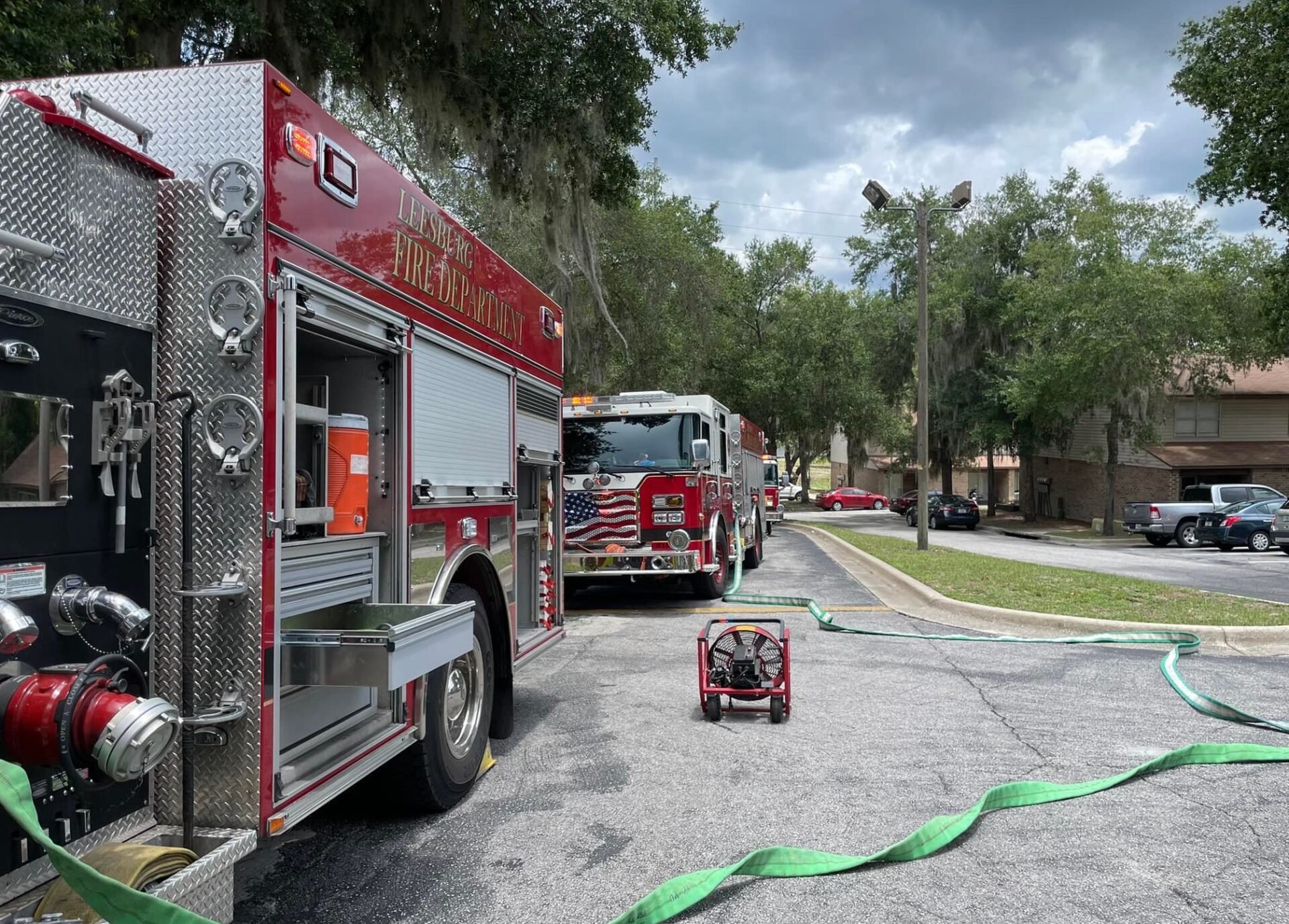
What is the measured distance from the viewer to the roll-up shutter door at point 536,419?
20.0 ft

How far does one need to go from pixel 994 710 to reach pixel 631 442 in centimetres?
575

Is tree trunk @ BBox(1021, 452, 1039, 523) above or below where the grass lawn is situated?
above

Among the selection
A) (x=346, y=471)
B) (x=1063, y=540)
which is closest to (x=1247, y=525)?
(x=1063, y=540)

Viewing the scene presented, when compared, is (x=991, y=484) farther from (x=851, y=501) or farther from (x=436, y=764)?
(x=436, y=764)

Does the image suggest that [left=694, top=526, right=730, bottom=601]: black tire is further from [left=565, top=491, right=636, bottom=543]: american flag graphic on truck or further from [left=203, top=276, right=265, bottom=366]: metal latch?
[left=203, top=276, right=265, bottom=366]: metal latch

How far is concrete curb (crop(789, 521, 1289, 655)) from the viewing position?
895cm

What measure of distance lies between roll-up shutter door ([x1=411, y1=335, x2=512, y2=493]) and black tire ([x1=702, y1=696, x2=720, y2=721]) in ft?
6.67

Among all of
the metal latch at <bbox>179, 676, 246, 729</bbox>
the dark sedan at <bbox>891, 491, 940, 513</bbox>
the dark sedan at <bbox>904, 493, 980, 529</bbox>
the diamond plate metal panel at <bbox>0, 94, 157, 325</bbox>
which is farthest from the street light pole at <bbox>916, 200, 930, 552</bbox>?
the dark sedan at <bbox>891, 491, 940, 513</bbox>

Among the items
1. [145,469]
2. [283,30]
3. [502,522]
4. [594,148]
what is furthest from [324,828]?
[594,148]

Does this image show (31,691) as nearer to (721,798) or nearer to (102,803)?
(102,803)

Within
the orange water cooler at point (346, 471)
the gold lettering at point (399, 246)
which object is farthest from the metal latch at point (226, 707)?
the gold lettering at point (399, 246)

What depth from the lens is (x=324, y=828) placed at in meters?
4.43

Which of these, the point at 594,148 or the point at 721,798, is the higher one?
the point at 594,148

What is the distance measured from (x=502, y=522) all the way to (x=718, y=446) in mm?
7451
